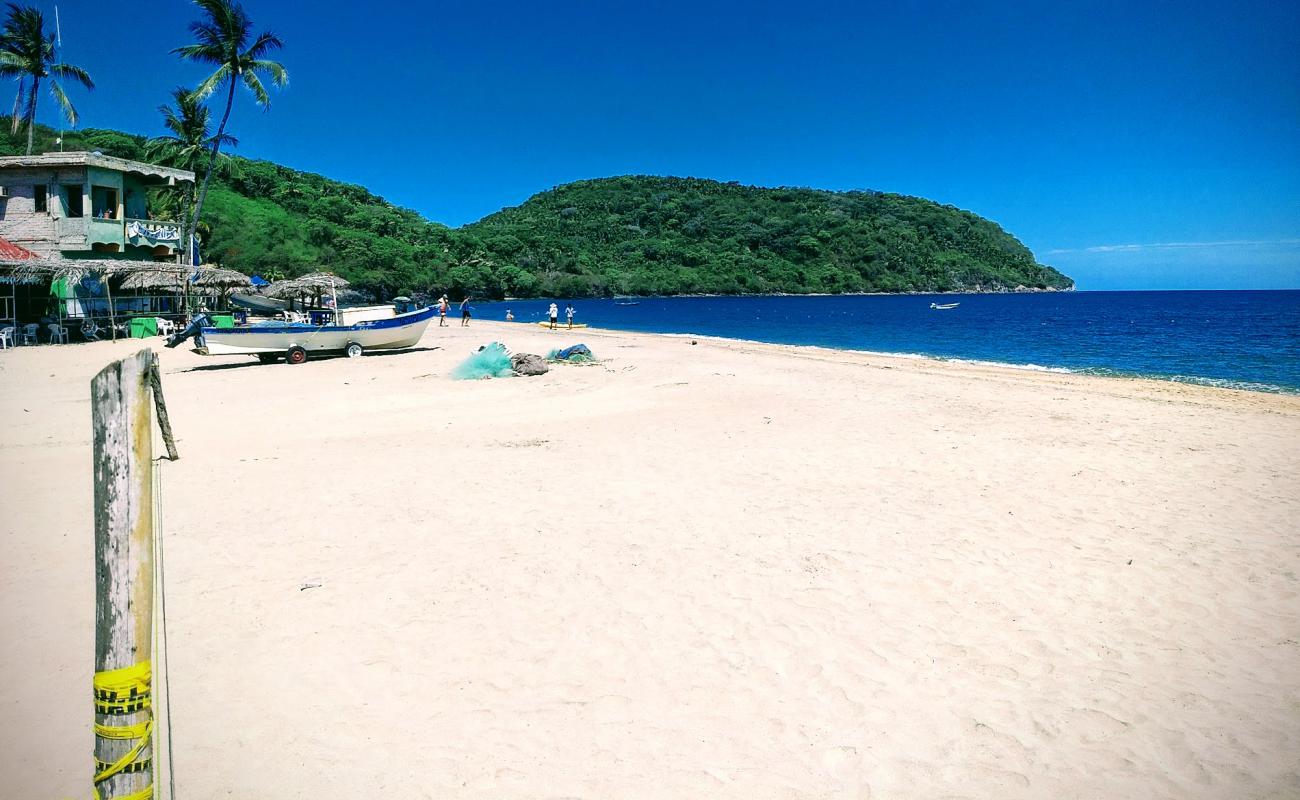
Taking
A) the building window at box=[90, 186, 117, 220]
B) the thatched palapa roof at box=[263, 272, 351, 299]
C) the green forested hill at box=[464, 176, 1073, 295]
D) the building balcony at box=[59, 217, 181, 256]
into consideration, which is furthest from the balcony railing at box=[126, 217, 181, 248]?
the green forested hill at box=[464, 176, 1073, 295]

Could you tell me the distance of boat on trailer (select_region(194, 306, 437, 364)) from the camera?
17750 mm

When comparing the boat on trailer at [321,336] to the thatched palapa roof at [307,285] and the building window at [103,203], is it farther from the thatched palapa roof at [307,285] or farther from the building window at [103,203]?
the building window at [103,203]

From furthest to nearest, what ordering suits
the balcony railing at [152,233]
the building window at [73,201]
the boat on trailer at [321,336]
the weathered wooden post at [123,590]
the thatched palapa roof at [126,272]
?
the balcony railing at [152,233] < the building window at [73,201] < the thatched palapa roof at [126,272] < the boat on trailer at [321,336] < the weathered wooden post at [123,590]

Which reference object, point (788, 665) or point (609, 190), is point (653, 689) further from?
point (609, 190)

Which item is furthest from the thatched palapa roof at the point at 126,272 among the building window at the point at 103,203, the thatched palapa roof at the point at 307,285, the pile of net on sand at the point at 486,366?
the pile of net on sand at the point at 486,366

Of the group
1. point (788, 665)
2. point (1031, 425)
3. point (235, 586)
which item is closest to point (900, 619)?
point (788, 665)

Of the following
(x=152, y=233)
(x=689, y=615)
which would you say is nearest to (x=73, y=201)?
(x=152, y=233)

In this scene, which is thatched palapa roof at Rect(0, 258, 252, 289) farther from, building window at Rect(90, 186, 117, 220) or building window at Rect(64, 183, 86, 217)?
building window at Rect(64, 183, 86, 217)

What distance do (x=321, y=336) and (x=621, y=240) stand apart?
125m

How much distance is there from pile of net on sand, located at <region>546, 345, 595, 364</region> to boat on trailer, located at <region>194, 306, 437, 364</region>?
18.0ft

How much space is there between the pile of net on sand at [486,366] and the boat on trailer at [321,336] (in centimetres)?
573

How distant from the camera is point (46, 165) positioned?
2436 centimetres

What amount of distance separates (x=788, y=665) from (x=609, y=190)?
16550 cm

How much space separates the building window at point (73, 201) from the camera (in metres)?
25.1
